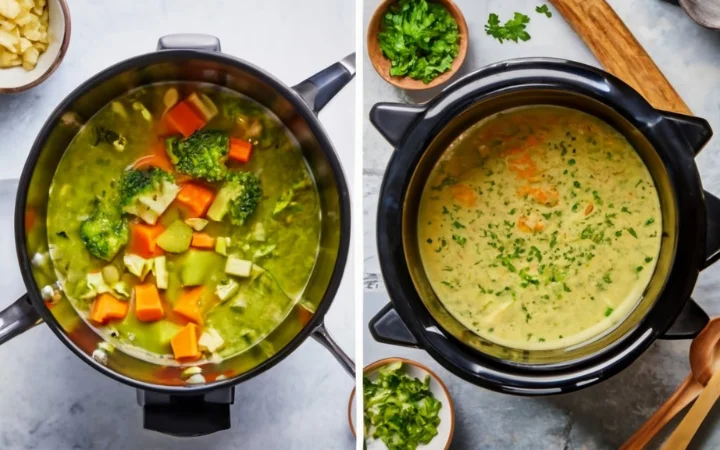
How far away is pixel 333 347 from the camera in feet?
4.46

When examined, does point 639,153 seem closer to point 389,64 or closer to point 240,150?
point 389,64

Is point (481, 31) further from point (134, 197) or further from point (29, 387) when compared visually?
point (29, 387)

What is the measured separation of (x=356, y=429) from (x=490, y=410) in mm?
250

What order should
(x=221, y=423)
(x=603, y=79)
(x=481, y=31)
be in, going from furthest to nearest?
(x=481, y=31)
(x=221, y=423)
(x=603, y=79)

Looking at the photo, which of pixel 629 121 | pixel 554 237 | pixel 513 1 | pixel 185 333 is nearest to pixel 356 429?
pixel 185 333

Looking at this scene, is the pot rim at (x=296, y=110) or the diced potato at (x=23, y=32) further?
the diced potato at (x=23, y=32)

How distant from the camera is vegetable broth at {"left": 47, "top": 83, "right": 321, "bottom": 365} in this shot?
130cm

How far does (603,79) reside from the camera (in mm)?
1161

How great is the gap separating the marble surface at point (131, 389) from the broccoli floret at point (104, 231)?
0.62ft

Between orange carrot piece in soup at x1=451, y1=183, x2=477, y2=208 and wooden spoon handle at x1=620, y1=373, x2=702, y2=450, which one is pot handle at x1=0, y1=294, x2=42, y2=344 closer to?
orange carrot piece in soup at x1=451, y1=183, x2=477, y2=208

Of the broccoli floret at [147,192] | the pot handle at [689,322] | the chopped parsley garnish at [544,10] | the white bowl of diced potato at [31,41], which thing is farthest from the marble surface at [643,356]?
the white bowl of diced potato at [31,41]

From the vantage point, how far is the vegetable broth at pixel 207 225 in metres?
1.30

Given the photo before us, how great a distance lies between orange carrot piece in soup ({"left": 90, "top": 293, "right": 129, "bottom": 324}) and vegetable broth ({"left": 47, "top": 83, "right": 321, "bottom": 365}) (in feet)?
0.03

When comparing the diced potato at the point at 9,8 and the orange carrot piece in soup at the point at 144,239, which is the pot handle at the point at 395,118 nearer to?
the orange carrot piece in soup at the point at 144,239
